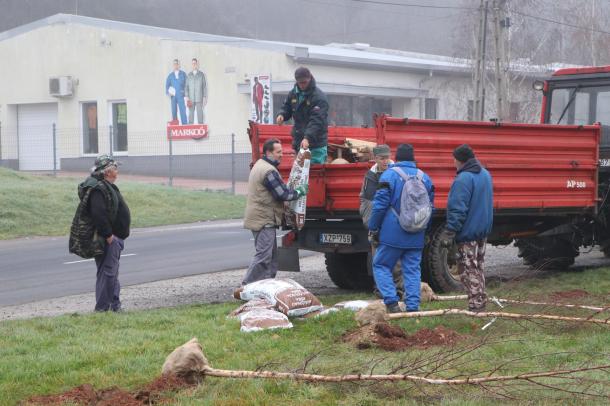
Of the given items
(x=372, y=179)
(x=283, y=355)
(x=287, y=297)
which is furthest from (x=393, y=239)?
(x=283, y=355)

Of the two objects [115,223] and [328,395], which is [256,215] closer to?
[115,223]

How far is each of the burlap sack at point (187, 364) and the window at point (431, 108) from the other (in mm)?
34444

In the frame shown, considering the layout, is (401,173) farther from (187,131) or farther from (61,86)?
(61,86)

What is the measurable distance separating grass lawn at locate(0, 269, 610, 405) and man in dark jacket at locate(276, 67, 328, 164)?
7.89ft

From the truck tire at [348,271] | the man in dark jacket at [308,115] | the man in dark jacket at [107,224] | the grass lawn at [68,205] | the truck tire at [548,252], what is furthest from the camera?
the grass lawn at [68,205]

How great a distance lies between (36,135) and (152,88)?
6.61 meters

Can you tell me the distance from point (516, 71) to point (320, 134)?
30945mm

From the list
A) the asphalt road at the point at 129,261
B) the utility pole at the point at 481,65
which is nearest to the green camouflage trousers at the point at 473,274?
the asphalt road at the point at 129,261

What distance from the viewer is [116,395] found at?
6.19 meters

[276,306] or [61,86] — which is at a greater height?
[61,86]

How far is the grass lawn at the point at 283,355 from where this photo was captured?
19.8 feet

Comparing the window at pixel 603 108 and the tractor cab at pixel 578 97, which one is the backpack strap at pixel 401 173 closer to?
→ the tractor cab at pixel 578 97

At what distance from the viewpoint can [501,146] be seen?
449 inches

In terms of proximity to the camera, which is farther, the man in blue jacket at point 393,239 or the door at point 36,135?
Result: the door at point 36,135
